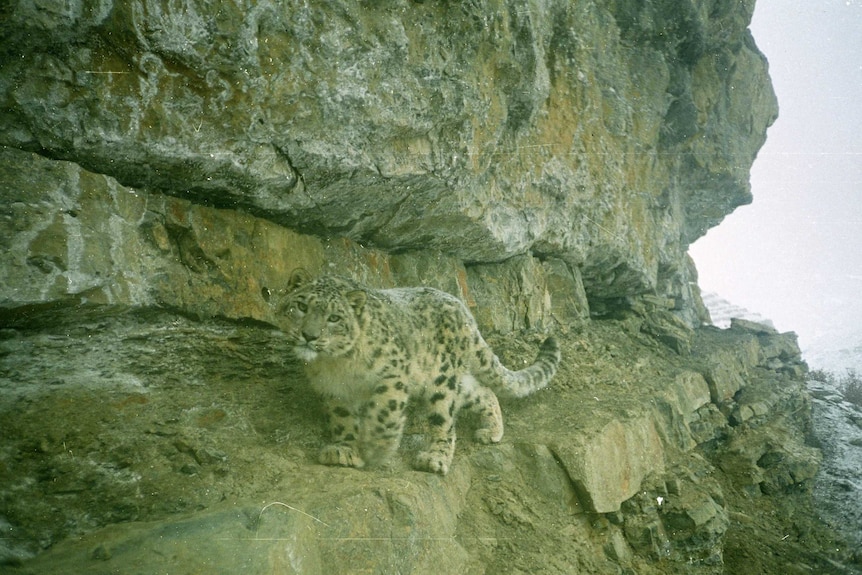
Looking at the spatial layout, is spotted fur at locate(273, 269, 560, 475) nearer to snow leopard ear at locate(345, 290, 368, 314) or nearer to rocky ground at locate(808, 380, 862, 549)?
snow leopard ear at locate(345, 290, 368, 314)

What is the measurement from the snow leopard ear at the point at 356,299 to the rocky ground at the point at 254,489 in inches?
21.9

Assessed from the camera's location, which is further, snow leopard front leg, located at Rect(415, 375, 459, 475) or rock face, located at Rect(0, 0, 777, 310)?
snow leopard front leg, located at Rect(415, 375, 459, 475)

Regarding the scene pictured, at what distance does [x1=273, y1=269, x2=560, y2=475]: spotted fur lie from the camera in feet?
10.7

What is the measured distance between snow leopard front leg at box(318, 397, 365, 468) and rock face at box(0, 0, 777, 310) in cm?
119

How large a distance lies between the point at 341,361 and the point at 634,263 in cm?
545

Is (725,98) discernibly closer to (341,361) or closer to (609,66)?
(609,66)

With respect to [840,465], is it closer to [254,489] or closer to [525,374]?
[525,374]

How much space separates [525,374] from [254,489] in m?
2.54

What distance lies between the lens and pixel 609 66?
22.8 ft

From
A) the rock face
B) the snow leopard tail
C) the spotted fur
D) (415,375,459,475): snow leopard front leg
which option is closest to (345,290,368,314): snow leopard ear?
the spotted fur

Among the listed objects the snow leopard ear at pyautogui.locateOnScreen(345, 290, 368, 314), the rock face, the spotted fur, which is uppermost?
the rock face

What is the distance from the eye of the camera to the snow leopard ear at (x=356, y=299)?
11.2ft

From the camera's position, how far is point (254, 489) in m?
2.82

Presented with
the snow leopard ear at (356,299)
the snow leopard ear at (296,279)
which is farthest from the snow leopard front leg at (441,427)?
the snow leopard ear at (296,279)
